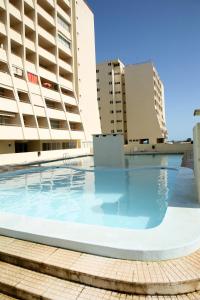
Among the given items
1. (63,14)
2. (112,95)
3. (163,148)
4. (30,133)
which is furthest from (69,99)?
(112,95)

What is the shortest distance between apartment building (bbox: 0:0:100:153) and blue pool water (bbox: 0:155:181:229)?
13234 millimetres

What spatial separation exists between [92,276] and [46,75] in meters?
33.9

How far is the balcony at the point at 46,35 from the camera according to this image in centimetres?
3328

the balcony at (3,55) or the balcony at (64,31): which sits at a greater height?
the balcony at (64,31)

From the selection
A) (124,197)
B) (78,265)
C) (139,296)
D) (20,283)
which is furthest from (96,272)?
(124,197)

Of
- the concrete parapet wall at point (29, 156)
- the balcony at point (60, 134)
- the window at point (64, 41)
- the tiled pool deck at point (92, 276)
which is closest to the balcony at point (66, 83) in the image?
the window at point (64, 41)

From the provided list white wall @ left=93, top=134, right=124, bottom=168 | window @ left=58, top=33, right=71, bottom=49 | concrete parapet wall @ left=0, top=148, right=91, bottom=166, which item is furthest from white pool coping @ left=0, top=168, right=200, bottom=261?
window @ left=58, top=33, right=71, bottom=49

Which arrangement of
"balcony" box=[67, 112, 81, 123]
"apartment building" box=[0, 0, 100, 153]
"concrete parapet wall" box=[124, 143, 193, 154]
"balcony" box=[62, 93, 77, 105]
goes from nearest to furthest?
"apartment building" box=[0, 0, 100, 153], "concrete parapet wall" box=[124, 143, 193, 154], "balcony" box=[62, 93, 77, 105], "balcony" box=[67, 112, 81, 123]

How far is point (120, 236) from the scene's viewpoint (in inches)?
158

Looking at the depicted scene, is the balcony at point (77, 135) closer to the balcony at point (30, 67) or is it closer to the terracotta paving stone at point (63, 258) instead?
the balcony at point (30, 67)

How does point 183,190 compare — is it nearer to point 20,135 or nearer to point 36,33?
point 20,135

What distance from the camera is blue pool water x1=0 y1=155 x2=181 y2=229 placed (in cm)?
766

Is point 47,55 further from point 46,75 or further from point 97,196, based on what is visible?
point 97,196

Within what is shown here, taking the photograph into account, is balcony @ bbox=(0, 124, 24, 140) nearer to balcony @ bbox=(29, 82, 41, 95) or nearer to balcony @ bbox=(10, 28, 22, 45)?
balcony @ bbox=(29, 82, 41, 95)
